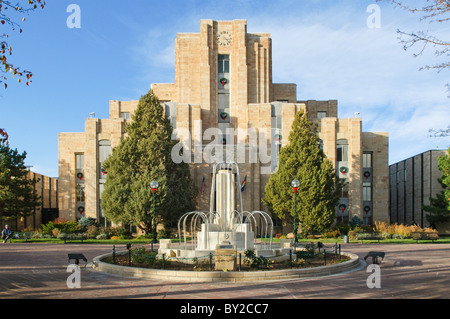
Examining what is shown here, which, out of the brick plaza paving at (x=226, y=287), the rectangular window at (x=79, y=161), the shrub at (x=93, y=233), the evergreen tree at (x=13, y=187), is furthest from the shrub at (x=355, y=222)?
the evergreen tree at (x=13, y=187)

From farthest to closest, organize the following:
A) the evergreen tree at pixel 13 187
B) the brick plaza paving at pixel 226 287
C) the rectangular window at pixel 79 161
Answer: the rectangular window at pixel 79 161, the evergreen tree at pixel 13 187, the brick plaza paving at pixel 226 287

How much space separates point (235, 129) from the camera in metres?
43.8

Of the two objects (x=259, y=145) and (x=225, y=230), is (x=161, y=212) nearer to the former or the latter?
(x=259, y=145)

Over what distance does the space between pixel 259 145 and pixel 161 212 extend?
1299cm

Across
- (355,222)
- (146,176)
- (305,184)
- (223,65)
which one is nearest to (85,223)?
(146,176)

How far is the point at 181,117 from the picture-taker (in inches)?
1645

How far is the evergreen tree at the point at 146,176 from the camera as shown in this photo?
34156 millimetres

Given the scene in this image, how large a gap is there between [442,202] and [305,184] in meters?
16.9

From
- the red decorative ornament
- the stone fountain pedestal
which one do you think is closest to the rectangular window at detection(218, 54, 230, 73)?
the red decorative ornament

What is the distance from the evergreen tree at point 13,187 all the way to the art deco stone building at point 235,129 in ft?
13.9

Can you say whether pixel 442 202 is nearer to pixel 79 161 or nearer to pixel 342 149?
pixel 342 149

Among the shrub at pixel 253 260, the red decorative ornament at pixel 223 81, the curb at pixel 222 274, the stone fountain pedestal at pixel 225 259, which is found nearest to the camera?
the curb at pixel 222 274

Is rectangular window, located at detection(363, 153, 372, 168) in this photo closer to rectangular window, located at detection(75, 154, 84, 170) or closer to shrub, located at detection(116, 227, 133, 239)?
shrub, located at detection(116, 227, 133, 239)

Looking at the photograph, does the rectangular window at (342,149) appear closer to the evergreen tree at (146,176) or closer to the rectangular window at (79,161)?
the evergreen tree at (146,176)
